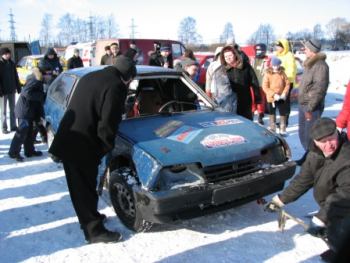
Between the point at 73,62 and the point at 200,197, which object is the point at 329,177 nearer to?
the point at 200,197

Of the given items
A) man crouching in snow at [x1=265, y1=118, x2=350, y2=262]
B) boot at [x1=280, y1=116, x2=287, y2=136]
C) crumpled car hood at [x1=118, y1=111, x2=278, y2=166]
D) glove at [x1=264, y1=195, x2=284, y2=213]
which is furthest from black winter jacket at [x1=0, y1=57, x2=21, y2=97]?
man crouching in snow at [x1=265, y1=118, x2=350, y2=262]

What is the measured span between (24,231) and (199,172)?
6.44 feet

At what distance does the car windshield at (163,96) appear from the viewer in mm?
5023

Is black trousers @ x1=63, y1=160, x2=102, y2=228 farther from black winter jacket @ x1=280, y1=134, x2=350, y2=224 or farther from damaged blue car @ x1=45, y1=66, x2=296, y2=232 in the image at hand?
black winter jacket @ x1=280, y1=134, x2=350, y2=224

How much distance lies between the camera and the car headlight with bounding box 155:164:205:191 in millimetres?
3418

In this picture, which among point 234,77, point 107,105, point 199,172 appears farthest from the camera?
point 234,77

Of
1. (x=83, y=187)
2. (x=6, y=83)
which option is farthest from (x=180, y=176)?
(x=6, y=83)

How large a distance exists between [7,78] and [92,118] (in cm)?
584

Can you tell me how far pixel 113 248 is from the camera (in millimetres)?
3486

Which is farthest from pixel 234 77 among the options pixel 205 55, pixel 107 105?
pixel 205 55

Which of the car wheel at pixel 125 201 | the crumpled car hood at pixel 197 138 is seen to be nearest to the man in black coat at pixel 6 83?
the crumpled car hood at pixel 197 138

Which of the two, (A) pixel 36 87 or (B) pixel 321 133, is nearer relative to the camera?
(B) pixel 321 133

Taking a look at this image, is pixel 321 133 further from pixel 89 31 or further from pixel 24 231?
pixel 89 31

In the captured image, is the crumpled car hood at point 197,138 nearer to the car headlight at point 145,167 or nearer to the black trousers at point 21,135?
the car headlight at point 145,167
